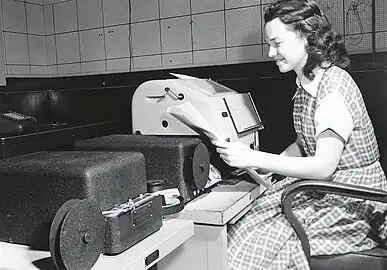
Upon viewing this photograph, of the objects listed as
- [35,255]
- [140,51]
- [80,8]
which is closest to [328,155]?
[35,255]

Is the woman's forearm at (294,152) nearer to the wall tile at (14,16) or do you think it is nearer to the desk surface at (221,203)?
the desk surface at (221,203)

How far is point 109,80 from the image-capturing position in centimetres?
293

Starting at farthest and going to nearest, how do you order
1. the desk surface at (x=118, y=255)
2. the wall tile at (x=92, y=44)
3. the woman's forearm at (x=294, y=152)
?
1. the wall tile at (x=92, y=44)
2. the woman's forearm at (x=294, y=152)
3. the desk surface at (x=118, y=255)

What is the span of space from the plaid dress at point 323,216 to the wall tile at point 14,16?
197 cm

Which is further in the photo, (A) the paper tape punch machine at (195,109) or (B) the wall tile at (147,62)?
(B) the wall tile at (147,62)

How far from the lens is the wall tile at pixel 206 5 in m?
2.58

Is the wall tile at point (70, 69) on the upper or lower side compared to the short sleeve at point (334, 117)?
upper

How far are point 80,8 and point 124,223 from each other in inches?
83.4

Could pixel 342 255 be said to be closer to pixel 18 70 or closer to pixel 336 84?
pixel 336 84

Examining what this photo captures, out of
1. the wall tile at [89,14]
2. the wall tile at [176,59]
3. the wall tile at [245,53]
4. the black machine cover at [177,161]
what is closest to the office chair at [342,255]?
the black machine cover at [177,161]

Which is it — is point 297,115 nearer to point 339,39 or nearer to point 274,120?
point 339,39

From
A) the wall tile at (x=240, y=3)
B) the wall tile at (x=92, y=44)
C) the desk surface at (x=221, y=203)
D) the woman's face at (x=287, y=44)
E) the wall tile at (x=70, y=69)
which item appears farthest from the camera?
the wall tile at (x=70, y=69)

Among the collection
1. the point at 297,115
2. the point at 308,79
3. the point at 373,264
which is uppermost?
the point at 308,79

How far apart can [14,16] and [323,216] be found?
2.29 metres
